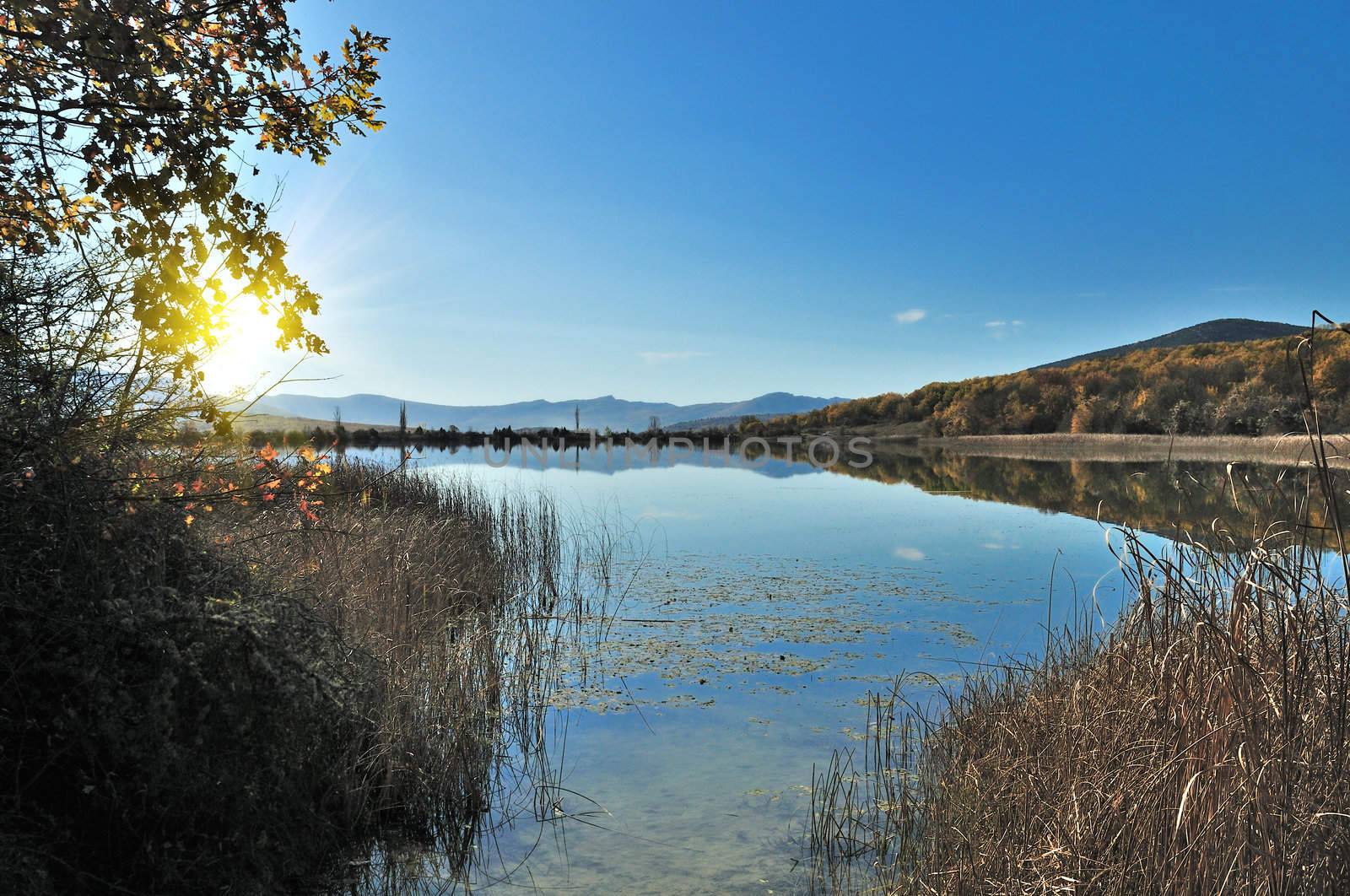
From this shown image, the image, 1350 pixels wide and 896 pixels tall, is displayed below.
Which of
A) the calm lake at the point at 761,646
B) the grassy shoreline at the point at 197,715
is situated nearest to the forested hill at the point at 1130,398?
the calm lake at the point at 761,646

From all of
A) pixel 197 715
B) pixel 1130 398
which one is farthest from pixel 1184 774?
pixel 1130 398

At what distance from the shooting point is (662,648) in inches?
352

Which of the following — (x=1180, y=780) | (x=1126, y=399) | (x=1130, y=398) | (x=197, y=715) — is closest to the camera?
(x=1180, y=780)

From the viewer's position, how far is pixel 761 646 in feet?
29.7

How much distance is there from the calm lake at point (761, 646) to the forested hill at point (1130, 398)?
31078mm

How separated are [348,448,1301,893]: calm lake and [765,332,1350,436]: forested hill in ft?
102

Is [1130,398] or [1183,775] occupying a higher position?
[1130,398]

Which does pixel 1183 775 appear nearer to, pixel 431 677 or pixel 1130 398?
pixel 431 677

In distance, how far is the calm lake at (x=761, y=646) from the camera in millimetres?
4770

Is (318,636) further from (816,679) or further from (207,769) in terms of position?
(816,679)

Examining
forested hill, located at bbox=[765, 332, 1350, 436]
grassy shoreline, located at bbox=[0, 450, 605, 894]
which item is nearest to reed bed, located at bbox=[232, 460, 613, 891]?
grassy shoreline, located at bbox=[0, 450, 605, 894]

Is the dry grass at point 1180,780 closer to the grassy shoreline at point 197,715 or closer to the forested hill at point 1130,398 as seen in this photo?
the grassy shoreline at point 197,715

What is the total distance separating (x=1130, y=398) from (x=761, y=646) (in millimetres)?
64758

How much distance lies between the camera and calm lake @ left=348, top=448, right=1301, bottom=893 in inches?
188
